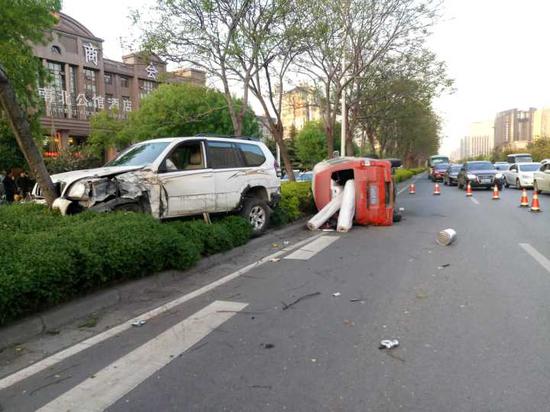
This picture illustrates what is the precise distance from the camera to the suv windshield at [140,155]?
838cm

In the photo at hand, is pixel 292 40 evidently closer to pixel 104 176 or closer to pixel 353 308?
pixel 104 176

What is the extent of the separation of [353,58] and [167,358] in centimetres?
1949

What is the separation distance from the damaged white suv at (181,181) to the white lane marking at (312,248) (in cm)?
129

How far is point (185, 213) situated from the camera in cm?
860

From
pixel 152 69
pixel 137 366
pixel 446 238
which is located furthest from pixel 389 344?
pixel 152 69

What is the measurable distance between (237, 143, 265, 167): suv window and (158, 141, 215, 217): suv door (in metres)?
1.18

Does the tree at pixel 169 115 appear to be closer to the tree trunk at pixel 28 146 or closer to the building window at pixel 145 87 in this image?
the building window at pixel 145 87

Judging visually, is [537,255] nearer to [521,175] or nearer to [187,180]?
[187,180]

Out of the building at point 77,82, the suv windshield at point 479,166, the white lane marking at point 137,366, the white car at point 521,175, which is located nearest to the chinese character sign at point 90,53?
the building at point 77,82

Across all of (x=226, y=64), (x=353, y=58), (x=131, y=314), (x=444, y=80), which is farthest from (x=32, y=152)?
(x=444, y=80)

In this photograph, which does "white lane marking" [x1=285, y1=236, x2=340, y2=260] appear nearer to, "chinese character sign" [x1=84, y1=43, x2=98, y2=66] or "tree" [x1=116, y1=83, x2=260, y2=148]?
"tree" [x1=116, y1=83, x2=260, y2=148]

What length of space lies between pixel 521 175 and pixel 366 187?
18709 mm

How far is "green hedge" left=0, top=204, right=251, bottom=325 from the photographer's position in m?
4.69

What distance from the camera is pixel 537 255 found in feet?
26.5
